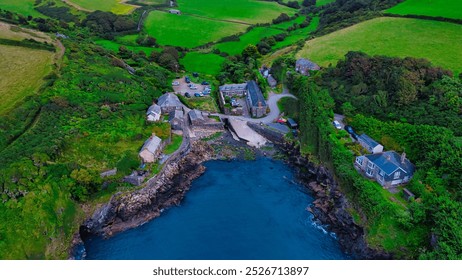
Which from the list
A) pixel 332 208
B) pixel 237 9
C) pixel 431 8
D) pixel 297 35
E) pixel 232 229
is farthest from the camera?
pixel 237 9

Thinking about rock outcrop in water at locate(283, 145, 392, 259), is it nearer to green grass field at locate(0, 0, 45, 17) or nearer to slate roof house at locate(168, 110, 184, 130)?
slate roof house at locate(168, 110, 184, 130)

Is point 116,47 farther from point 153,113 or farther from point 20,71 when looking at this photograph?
point 153,113

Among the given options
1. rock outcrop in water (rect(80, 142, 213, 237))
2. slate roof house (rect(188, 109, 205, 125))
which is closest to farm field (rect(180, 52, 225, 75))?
slate roof house (rect(188, 109, 205, 125))

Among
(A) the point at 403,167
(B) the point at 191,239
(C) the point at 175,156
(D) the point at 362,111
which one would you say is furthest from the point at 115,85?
(A) the point at 403,167

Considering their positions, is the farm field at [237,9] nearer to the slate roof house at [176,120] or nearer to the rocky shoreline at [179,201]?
the slate roof house at [176,120]

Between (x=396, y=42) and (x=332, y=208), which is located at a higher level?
(x=396, y=42)

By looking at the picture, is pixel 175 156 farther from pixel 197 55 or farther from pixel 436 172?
pixel 197 55

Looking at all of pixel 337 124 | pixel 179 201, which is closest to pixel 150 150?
pixel 179 201
